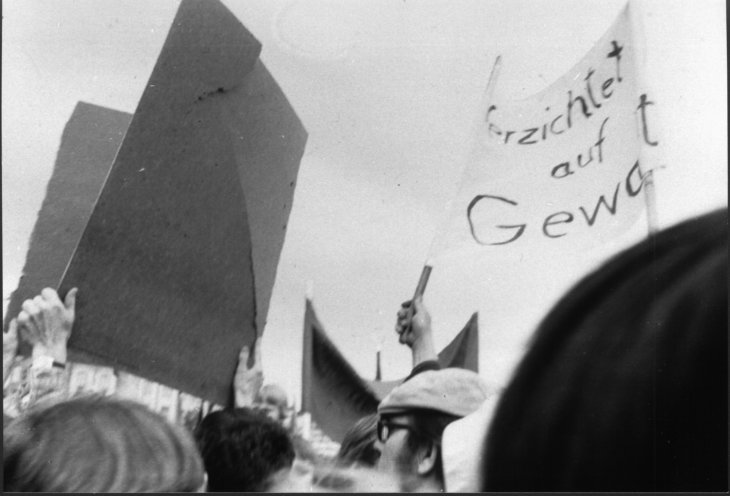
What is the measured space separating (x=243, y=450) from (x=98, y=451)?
49cm

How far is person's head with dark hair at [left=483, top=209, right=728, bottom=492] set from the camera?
2.63 m

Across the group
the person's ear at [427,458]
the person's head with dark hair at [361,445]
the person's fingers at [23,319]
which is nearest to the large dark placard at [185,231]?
the person's fingers at [23,319]

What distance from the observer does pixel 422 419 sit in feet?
8.85

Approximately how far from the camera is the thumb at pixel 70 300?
2730 millimetres

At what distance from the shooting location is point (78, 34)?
9.11 ft

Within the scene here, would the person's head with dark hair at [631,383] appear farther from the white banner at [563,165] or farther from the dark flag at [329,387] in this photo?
the dark flag at [329,387]

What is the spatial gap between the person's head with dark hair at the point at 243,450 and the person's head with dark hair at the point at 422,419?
1.00 ft

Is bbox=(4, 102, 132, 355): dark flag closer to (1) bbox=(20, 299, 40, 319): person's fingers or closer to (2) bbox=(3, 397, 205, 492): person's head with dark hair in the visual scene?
(1) bbox=(20, 299, 40, 319): person's fingers

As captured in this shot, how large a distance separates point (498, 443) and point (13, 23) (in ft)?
6.40

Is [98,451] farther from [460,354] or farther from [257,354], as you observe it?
[460,354]

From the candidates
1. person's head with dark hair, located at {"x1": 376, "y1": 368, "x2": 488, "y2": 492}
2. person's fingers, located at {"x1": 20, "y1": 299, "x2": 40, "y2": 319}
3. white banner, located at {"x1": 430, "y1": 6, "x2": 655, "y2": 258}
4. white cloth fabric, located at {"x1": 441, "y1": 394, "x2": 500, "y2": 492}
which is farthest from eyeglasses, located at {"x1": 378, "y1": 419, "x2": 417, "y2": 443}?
person's fingers, located at {"x1": 20, "y1": 299, "x2": 40, "y2": 319}

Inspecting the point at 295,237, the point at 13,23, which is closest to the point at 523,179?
the point at 295,237

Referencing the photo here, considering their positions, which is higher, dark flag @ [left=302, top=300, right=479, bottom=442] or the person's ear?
dark flag @ [left=302, top=300, right=479, bottom=442]

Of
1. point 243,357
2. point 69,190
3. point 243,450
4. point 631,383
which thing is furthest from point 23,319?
point 631,383
